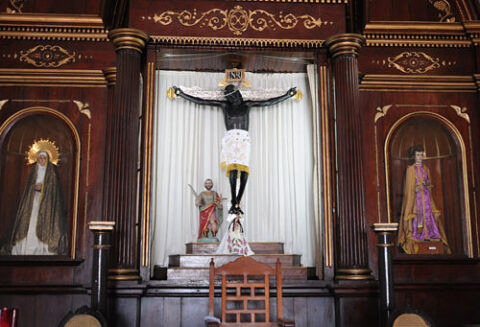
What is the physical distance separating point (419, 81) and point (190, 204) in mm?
3429

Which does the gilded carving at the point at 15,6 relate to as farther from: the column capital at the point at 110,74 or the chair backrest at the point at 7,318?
the chair backrest at the point at 7,318

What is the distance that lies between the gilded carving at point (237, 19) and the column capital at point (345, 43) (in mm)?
407

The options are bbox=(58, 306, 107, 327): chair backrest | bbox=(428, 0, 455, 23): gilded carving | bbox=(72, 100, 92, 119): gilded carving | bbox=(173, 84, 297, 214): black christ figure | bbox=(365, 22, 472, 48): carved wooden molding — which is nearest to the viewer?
bbox=(58, 306, 107, 327): chair backrest

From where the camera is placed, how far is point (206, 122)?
7996mm

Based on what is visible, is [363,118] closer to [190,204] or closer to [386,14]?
[386,14]

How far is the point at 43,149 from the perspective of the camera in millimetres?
7633

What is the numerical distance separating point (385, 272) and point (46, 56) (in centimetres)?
498

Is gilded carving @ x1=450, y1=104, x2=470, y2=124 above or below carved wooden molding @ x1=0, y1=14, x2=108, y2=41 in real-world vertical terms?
below

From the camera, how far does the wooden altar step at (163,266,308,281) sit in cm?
672

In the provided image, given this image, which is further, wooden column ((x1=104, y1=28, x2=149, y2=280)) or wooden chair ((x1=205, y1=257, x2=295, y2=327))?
wooden column ((x1=104, y1=28, x2=149, y2=280))

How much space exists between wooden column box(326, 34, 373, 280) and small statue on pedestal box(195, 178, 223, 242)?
4.98 feet

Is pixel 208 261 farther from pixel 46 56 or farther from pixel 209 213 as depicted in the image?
pixel 46 56

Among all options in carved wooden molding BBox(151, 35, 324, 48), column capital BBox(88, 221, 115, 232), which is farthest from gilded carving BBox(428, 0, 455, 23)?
column capital BBox(88, 221, 115, 232)

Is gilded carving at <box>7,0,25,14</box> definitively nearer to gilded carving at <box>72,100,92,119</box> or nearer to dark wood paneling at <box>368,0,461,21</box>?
gilded carving at <box>72,100,92,119</box>
